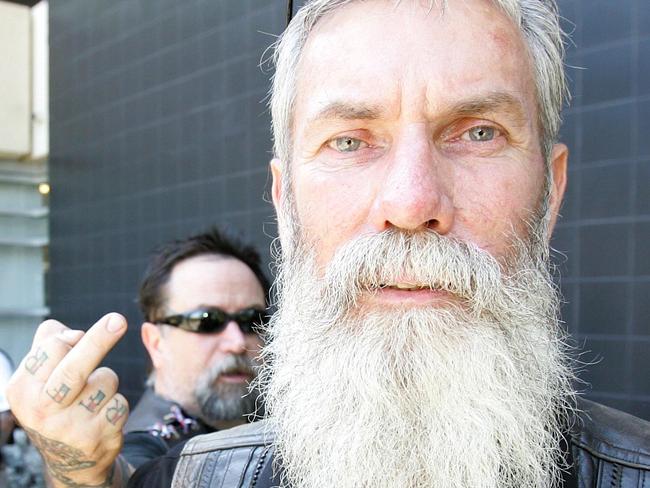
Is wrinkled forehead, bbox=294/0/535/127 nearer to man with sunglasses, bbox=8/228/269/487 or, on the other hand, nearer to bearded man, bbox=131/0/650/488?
bearded man, bbox=131/0/650/488

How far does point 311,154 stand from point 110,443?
802 millimetres

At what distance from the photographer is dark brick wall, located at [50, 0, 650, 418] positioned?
14.4 feet

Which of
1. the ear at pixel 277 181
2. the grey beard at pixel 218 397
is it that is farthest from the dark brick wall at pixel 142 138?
the ear at pixel 277 181

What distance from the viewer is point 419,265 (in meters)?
1.53

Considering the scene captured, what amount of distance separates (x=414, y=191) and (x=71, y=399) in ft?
2.75

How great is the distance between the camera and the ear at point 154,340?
373cm

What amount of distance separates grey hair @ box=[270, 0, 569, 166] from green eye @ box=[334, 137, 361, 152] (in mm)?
223

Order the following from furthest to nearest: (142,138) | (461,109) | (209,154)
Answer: (142,138), (209,154), (461,109)

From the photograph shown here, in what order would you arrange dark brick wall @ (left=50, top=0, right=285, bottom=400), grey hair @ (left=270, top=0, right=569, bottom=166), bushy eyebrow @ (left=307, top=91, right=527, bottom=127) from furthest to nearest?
1. dark brick wall @ (left=50, top=0, right=285, bottom=400)
2. grey hair @ (left=270, top=0, right=569, bottom=166)
3. bushy eyebrow @ (left=307, top=91, right=527, bottom=127)

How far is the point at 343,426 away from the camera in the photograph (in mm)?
1661

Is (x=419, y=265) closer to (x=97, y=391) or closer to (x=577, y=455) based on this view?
(x=577, y=455)

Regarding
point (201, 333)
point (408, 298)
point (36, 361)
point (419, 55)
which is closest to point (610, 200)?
point (201, 333)

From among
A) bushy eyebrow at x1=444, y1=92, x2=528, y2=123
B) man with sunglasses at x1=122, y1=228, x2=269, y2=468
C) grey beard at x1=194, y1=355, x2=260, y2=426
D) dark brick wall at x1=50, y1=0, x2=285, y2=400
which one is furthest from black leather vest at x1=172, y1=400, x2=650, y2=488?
dark brick wall at x1=50, y1=0, x2=285, y2=400

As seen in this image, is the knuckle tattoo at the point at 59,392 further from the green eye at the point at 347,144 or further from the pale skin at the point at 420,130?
the green eye at the point at 347,144
